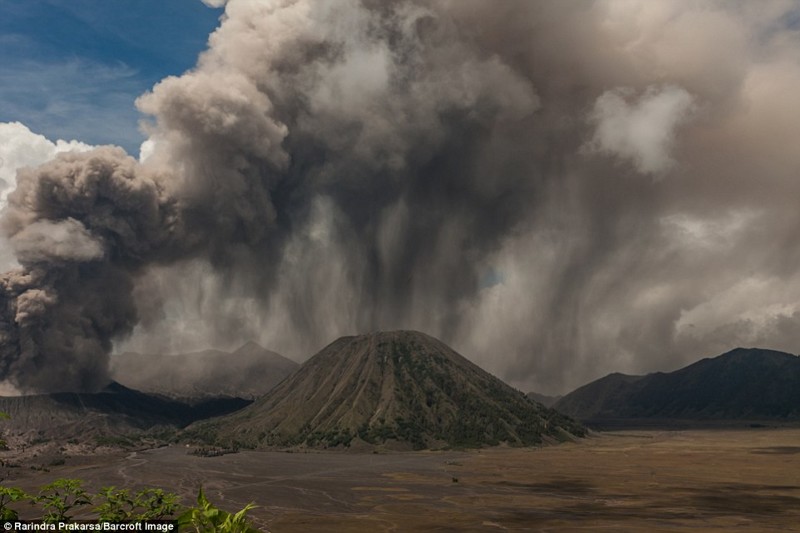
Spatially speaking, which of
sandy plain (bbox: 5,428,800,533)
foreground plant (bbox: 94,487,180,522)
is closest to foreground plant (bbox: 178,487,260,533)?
foreground plant (bbox: 94,487,180,522)

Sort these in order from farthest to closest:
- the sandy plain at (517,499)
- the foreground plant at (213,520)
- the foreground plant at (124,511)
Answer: the sandy plain at (517,499)
the foreground plant at (124,511)
the foreground plant at (213,520)

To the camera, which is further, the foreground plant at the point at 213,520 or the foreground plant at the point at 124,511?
the foreground plant at the point at 124,511

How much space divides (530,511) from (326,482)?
249ft

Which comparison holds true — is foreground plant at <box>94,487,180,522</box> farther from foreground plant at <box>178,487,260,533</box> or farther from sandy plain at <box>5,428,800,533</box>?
sandy plain at <box>5,428,800,533</box>

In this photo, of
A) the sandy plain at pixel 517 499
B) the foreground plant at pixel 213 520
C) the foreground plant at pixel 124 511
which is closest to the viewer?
the foreground plant at pixel 213 520

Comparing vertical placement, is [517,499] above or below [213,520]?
below

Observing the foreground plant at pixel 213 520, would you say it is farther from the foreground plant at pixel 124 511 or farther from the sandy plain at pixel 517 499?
the sandy plain at pixel 517 499

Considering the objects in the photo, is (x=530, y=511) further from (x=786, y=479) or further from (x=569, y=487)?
(x=786, y=479)

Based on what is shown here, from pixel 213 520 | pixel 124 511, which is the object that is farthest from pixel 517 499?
pixel 213 520

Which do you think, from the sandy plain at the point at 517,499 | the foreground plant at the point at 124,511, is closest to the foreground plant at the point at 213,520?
the foreground plant at the point at 124,511

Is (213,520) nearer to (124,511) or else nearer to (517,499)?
(124,511)

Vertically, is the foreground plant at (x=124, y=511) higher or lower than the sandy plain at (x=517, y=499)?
higher

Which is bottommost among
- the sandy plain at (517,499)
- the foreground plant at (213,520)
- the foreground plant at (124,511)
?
the sandy plain at (517,499)

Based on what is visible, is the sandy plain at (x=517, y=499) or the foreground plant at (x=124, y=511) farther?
the sandy plain at (x=517, y=499)
